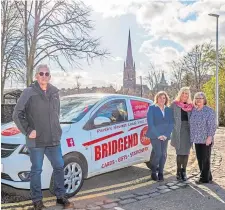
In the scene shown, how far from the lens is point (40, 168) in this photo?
471cm

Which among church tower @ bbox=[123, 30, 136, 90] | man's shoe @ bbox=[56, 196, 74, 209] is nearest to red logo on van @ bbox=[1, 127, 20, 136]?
man's shoe @ bbox=[56, 196, 74, 209]

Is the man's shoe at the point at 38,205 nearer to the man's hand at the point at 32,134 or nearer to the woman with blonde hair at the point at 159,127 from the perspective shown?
the man's hand at the point at 32,134

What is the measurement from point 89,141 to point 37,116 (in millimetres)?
1243

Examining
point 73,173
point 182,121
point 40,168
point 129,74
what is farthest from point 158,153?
point 129,74

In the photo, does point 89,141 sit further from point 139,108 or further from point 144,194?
point 139,108

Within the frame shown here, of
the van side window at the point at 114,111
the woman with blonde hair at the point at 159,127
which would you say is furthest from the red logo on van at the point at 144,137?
the van side window at the point at 114,111

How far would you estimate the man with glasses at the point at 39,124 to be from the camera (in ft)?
14.8

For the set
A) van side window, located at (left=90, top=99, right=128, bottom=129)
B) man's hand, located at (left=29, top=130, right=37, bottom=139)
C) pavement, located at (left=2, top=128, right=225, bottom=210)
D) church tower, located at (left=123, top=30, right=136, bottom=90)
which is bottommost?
pavement, located at (left=2, top=128, right=225, bottom=210)

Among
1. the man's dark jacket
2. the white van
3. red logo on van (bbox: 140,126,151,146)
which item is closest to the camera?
the man's dark jacket

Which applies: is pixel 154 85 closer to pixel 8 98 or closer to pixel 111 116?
pixel 8 98

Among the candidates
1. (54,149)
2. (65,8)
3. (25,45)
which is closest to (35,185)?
(54,149)

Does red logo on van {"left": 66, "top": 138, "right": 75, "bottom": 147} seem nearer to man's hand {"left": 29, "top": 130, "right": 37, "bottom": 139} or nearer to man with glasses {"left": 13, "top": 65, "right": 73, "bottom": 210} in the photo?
man with glasses {"left": 13, "top": 65, "right": 73, "bottom": 210}

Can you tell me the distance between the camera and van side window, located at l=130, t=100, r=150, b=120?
266 inches

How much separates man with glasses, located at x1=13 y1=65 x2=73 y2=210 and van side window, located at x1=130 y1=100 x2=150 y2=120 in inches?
90.3
